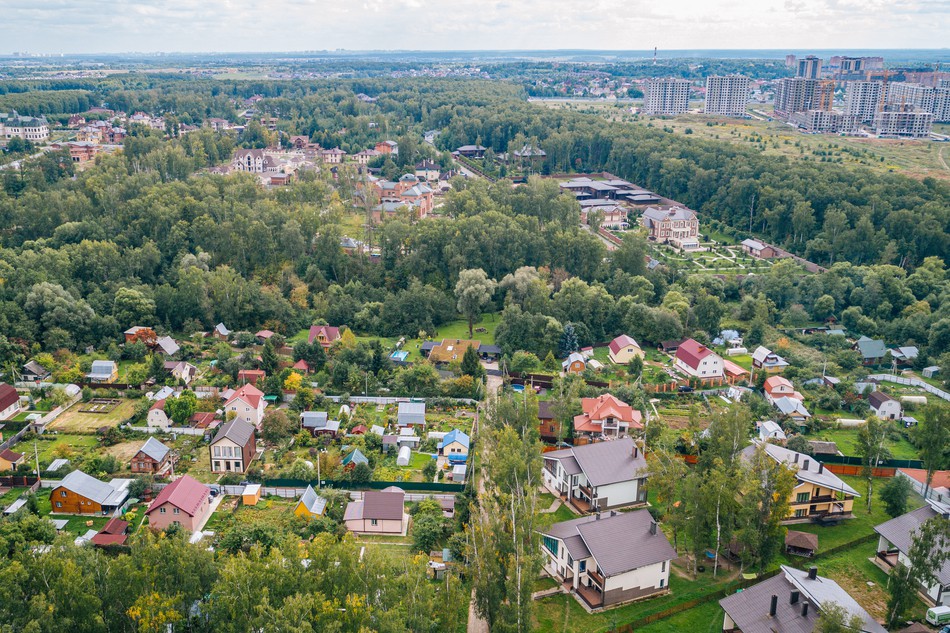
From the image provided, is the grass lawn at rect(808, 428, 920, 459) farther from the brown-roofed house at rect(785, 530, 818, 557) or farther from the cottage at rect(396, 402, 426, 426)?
the cottage at rect(396, 402, 426, 426)

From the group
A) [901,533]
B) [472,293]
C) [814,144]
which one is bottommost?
[901,533]

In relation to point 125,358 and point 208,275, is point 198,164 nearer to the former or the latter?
point 208,275

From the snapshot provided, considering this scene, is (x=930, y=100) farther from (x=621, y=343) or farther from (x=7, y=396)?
(x=7, y=396)

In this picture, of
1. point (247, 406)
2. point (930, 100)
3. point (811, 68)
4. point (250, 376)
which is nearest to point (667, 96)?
point (930, 100)

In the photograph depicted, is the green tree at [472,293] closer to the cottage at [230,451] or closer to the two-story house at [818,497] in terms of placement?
the cottage at [230,451]

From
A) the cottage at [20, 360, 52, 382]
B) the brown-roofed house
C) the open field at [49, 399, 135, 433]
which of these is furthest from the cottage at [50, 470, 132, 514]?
the brown-roofed house
